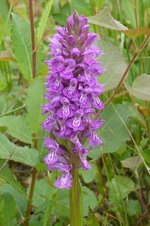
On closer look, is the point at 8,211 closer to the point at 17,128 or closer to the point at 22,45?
the point at 17,128

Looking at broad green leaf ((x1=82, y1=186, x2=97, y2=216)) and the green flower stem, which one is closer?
the green flower stem

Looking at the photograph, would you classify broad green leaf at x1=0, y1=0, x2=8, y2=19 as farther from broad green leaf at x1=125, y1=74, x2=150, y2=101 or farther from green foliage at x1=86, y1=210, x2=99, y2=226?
green foliage at x1=86, y1=210, x2=99, y2=226

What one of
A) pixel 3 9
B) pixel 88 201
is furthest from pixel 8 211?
pixel 3 9

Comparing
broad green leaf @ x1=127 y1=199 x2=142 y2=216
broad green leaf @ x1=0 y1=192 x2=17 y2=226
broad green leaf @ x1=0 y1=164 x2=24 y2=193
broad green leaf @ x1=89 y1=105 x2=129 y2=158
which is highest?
broad green leaf @ x1=89 y1=105 x2=129 y2=158

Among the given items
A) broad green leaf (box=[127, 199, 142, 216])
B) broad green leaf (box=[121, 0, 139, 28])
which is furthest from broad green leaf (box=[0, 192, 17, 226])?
broad green leaf (box=[121, 0, 139, 28])

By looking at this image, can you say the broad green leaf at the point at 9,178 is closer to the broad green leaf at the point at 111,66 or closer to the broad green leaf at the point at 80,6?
the broad green leaf at the point at 111,66

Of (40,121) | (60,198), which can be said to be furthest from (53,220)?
(40,121)
